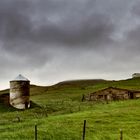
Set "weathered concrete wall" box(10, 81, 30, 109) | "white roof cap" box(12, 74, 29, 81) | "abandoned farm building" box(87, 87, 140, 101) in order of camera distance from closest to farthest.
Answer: "weathered concrete wall" box(10, 81, 30, 109) → "white roof cap" box(12, 74, 29, 81) → "abandoned farm building" box(87, 87, 140, 101)

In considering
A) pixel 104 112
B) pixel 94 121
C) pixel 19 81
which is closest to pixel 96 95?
pixel 19 81

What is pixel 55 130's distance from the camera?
44.1 metres

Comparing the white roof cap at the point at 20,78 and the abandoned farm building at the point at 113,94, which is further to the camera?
the abandoned farm building at the point at 113,94

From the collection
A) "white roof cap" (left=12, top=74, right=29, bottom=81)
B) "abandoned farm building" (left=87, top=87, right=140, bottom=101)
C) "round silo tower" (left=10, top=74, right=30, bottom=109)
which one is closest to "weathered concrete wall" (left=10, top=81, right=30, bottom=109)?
"round silo tower" (left=10, top=74, right=30, bottom=109)

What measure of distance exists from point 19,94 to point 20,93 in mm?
272

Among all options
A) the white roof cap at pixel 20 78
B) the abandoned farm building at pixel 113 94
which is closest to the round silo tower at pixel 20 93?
the white roof cap at pixel 20 78

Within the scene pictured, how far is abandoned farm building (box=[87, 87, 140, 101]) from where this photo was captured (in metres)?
102

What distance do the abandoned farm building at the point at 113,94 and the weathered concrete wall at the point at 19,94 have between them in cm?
2697

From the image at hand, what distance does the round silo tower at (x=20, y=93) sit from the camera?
81.9 metres

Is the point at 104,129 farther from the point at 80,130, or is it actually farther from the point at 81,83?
the point at 81,83

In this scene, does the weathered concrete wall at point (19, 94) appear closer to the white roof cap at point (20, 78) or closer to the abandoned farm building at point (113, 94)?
the white roof cap at point (20, 78)

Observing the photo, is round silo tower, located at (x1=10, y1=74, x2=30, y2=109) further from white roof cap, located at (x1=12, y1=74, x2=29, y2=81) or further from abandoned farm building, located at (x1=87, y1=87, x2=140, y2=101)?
abandoned farm building, located at (x1=87, y1=87, x2=140, y2=101)

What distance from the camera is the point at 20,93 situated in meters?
83.0

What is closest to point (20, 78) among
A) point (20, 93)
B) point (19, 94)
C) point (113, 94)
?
point (20, 93)
